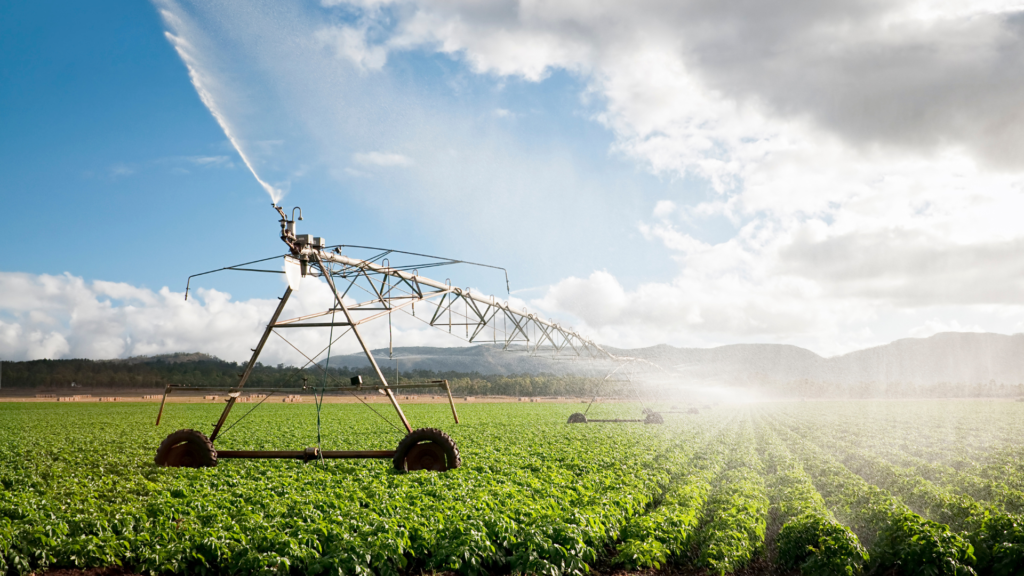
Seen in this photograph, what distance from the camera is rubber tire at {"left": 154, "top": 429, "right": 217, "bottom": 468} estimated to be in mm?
15148

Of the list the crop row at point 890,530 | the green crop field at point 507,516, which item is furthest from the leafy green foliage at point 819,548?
the crop row at point 890,530

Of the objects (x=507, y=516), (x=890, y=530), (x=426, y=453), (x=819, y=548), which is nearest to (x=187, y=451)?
(x=426, y=453)

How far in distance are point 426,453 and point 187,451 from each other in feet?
22.3

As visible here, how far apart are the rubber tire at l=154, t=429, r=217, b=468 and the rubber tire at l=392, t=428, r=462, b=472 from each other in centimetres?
529

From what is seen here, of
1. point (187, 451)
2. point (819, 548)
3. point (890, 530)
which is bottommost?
point (819, 548)

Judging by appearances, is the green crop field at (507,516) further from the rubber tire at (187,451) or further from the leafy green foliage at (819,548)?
the rubber tire at (187,451)

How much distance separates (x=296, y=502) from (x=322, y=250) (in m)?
6.91

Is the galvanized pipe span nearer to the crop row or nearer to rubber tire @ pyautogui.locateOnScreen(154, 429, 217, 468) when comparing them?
rubber tire @ pyautogui.locateOnScreen(154, 429, 217, 468)

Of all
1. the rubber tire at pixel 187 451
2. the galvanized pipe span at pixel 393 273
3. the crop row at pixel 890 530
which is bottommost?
the crop row at pixel 890 530

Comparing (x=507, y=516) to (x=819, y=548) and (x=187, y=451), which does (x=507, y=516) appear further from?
(x=187, y=451)

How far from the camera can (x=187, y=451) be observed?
15.3 m

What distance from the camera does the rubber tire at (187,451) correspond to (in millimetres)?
15148

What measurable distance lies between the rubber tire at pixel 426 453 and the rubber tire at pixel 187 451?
5292 millimetres

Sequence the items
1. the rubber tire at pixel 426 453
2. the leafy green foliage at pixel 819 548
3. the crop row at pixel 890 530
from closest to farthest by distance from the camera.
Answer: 1. the crop row at pixel 890 530
2. the leafy green foliage at pixel 819 548
3. the rubber tire at pixel 426 453
